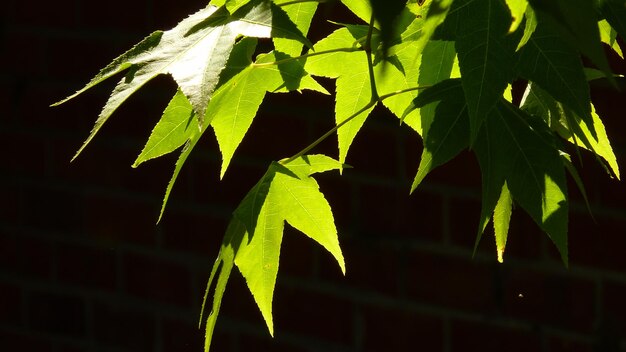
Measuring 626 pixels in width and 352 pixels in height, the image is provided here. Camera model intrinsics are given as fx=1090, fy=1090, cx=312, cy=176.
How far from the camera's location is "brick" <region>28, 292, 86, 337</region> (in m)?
1.86

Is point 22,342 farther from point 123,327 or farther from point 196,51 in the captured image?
point 196,51

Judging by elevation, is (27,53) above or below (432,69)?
above

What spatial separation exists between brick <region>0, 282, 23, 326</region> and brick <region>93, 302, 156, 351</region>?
17cm

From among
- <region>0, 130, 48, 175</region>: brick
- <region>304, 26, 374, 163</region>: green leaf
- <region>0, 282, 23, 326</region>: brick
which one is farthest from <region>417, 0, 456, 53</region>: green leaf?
<region>0, 282, 23, 326</region>: brick

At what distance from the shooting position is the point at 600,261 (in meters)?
1.35

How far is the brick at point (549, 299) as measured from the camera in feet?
4.50

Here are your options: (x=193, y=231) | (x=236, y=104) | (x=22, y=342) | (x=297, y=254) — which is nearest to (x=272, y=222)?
(x=236, y=104)

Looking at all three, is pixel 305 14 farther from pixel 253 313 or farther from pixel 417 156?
pixel 253 313

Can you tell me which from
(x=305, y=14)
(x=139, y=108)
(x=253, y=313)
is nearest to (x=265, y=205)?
(x=305, y=14)

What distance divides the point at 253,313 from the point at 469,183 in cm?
42

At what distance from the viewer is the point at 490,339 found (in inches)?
57.1

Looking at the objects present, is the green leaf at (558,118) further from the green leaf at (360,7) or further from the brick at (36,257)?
the brick at (36,257)

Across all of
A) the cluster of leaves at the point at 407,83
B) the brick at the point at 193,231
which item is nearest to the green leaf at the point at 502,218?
the cluster of leaves at the point at 407,83

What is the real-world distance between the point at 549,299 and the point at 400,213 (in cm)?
24
